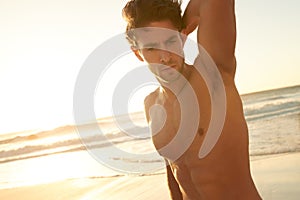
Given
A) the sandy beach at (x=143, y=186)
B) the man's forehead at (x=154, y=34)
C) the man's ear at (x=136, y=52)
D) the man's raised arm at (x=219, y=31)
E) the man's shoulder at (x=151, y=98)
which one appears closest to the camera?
the man's raised arm at (x=219, y=31)

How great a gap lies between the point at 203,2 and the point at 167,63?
14.7 inches

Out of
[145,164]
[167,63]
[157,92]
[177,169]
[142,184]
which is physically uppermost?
[167,63]

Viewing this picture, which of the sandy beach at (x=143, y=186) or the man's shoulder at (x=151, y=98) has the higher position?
the man's shoulder at (x=151, y=98)

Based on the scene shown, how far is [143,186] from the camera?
770cm

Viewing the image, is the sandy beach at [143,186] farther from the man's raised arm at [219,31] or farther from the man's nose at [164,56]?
the man's raised arm at [219,31]

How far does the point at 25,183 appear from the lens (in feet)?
33.0

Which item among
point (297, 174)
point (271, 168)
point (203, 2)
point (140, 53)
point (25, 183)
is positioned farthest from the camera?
point (25, 183)

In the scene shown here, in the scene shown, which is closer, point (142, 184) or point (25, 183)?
point (142, 184)

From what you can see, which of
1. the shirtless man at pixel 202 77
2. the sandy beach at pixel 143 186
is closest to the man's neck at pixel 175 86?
the shirtless man at pixel 202 77

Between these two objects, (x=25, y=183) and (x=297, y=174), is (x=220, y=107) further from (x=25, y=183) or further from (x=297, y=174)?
(x=25, y=183)

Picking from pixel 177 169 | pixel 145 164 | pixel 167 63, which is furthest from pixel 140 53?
pixel 145 164

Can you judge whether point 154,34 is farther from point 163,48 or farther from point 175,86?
point 175,86

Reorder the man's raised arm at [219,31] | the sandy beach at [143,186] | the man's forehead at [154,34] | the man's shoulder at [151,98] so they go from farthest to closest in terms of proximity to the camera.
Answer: the sandy beach at [143,186] → the man's shoulder at [151,98] → the man's forehead at [154,34] → the man's raised arm at [219,31]

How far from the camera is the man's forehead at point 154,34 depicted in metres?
1.99
